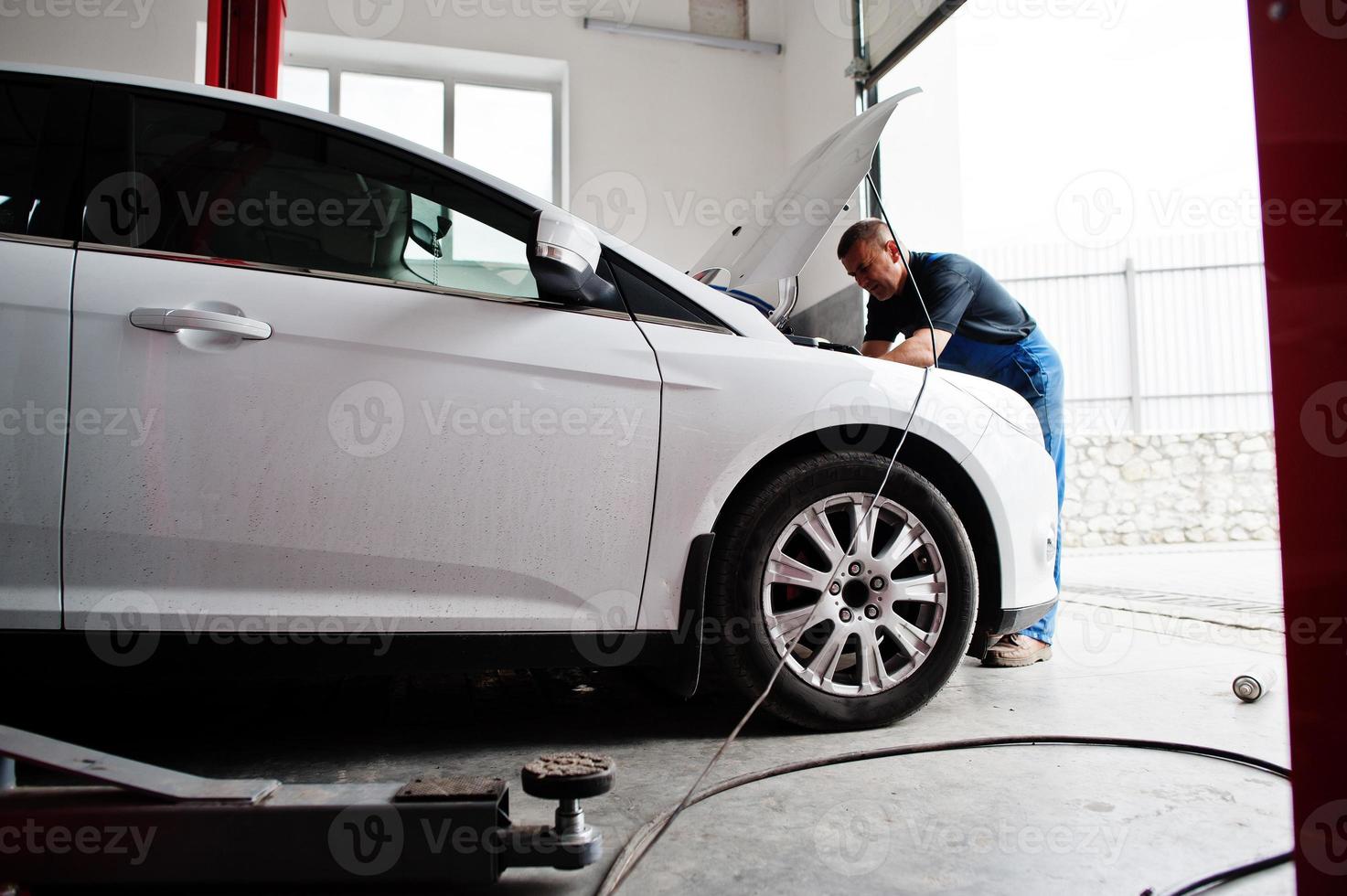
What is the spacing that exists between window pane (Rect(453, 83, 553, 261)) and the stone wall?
5772mm

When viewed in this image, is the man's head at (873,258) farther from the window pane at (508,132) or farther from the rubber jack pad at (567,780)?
the window pane at (508,132)

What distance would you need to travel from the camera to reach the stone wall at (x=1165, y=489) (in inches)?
327

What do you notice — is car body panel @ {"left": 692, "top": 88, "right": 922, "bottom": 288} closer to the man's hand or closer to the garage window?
the man's hand

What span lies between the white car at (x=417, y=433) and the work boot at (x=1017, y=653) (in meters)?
0.93

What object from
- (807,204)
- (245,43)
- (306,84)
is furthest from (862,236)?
(306,84)

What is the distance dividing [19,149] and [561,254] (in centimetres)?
110

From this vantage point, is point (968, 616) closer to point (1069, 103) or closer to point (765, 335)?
point (765, 335)

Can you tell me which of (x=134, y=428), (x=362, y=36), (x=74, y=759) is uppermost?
(x=362, y=36)

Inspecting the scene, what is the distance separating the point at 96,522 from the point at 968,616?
188cm

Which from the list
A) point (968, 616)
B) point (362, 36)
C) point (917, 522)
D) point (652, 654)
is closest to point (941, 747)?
point (968, 616)

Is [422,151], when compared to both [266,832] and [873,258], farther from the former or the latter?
[873,258]

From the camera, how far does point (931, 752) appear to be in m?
1.89

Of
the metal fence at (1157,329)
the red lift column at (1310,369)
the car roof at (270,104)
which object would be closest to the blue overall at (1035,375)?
the car roof at (270,104)

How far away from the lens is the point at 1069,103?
8.35 metres
